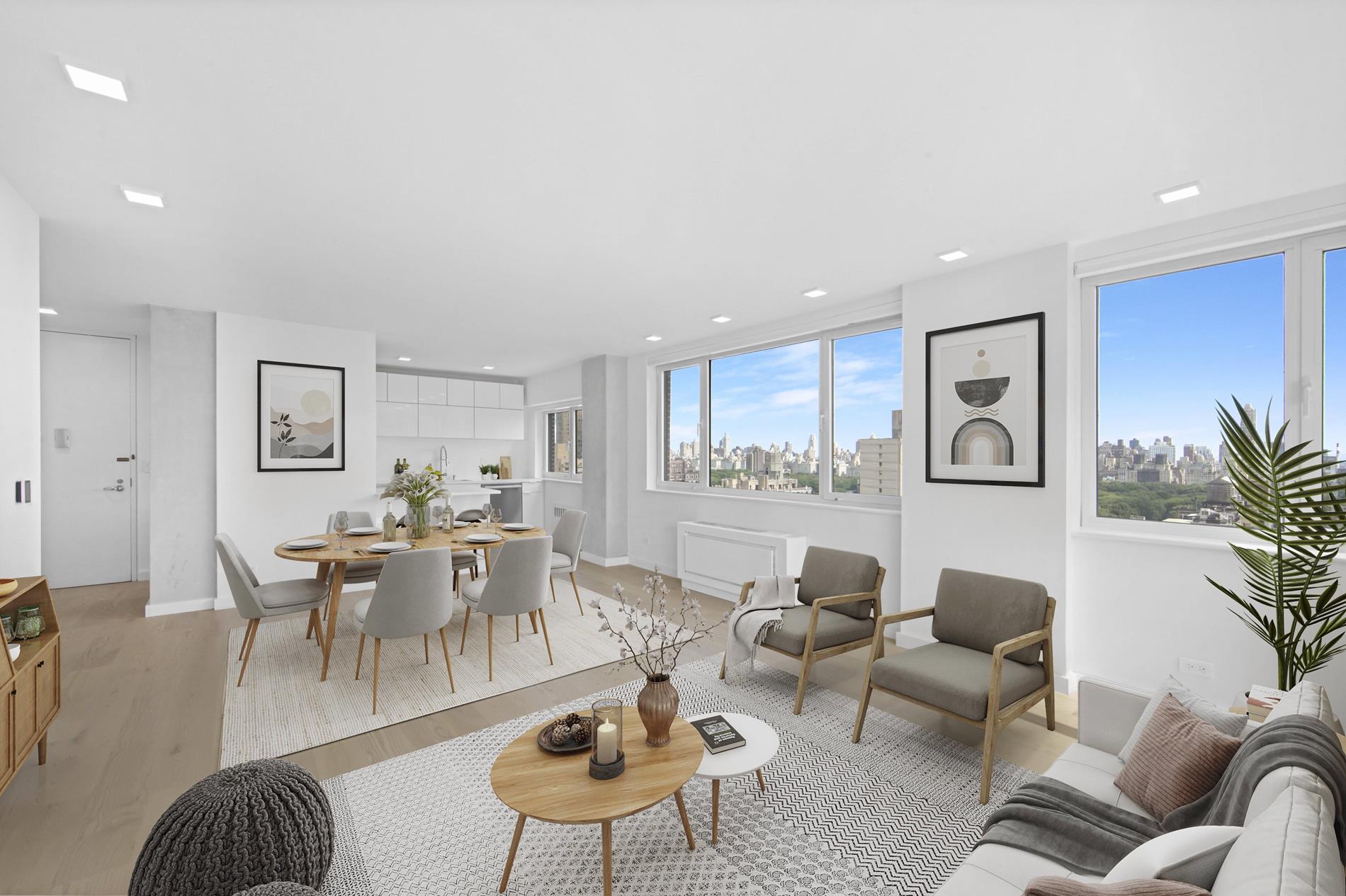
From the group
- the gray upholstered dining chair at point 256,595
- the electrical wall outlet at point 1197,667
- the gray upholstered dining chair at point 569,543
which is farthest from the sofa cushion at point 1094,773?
the gray upholstered dining chair at point 256,595

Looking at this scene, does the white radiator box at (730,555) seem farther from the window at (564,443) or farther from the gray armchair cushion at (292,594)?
the gray armchair cushion at (292,594)

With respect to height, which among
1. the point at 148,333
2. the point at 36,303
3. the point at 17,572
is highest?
the point at 148,333

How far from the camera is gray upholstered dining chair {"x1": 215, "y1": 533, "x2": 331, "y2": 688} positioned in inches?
131

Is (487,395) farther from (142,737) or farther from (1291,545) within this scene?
(1291,545)

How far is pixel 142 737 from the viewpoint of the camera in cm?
279

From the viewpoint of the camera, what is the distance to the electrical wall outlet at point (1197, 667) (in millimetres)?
2936

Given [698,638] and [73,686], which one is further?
[698,638]

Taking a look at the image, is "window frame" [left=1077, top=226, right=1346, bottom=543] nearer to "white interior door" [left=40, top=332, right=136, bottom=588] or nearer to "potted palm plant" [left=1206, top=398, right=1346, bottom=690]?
"potted palm plant" [left=1206, top=398, right=1346, bottom=690]

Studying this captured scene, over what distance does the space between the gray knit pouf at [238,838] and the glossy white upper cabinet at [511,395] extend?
7406 millimetres

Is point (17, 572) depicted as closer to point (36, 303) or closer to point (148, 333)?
point (36, 303)

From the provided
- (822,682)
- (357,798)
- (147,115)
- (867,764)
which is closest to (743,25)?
(147,115)

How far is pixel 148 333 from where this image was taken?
18.9 ft

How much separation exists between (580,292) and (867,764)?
346cm

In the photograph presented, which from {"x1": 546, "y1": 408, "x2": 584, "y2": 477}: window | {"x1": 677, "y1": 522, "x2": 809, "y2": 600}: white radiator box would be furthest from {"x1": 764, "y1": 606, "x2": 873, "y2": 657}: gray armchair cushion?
{"x1": 546, "y1": 408, "x2": 584, "y2": 477}: window
